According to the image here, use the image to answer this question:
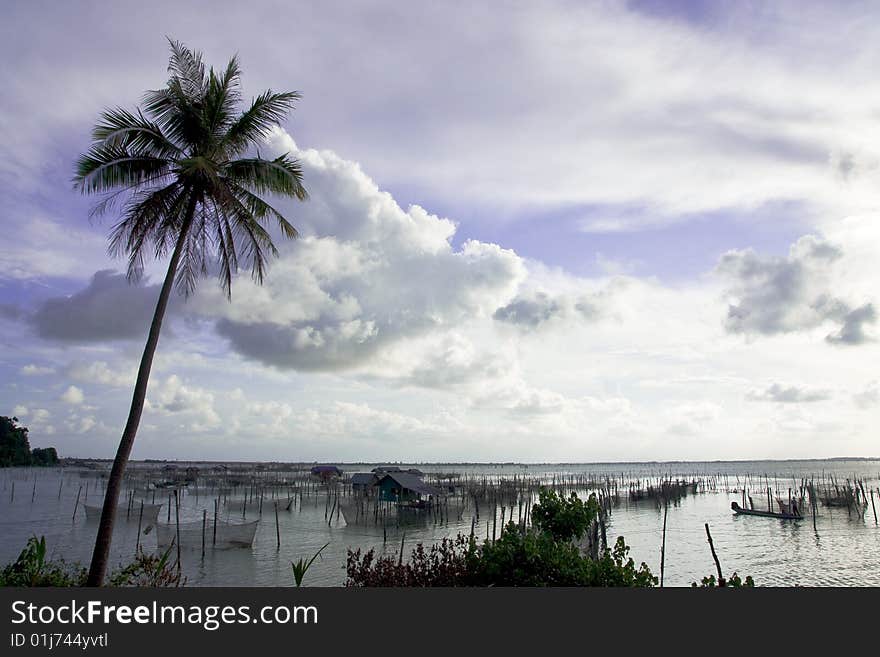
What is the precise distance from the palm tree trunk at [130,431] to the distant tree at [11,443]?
106544mm

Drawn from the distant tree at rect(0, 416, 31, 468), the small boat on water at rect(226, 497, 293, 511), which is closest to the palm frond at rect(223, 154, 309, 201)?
the small boat on water at rect(226, 497, 293, 511)

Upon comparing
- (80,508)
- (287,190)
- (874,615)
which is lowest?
(80,508)

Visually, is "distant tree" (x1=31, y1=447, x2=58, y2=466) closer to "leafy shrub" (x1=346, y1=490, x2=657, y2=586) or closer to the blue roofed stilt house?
the blue roofed stilt house

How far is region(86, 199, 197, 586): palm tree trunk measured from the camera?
10000 millimetres

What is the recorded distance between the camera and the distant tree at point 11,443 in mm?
94500

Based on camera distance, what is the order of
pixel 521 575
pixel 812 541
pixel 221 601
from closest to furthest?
1. pixel 221 601
2. pixel 521 575
3. pixel 812 541

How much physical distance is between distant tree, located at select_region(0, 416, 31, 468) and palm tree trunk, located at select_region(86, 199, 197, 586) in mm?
106544

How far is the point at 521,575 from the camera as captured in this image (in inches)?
343

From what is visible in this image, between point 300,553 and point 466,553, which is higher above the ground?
point 466,553

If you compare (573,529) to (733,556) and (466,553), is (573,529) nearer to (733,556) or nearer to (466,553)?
(466,553)

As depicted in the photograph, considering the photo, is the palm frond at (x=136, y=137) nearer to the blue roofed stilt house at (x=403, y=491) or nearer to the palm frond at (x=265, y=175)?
the palm frond at (x=265, y=175)

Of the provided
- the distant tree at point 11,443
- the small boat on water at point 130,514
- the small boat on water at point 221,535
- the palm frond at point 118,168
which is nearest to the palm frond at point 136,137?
Answer: the palm frond at point 118,168

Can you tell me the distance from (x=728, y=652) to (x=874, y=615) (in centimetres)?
159

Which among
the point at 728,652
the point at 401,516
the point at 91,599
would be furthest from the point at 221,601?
the point at 401,516
